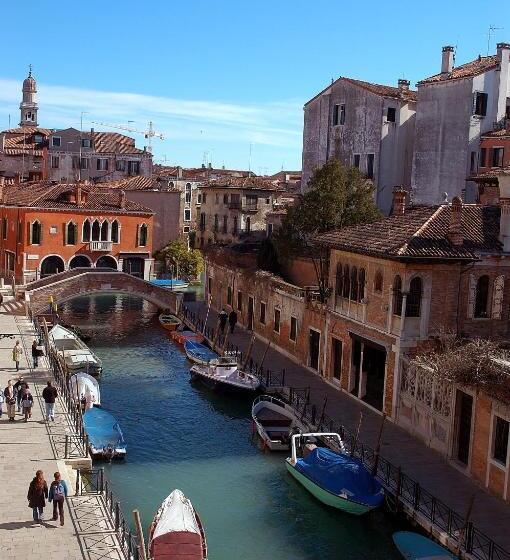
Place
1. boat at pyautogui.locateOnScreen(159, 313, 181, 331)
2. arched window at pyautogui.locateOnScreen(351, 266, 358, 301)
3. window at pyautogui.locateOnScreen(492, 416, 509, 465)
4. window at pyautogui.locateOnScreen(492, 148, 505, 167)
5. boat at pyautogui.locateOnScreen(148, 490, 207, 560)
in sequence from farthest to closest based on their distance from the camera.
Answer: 1. boat at pyautogui.locateOnScreen(159, 313, 181, 331)
2. window at pyautogui.locateOnScreen(492, 148, 505, 167)
3. arched window at pyautogui.locateOnScreen(351, 266, 358, 301)
4. window at pyautogui.locateOnScreen(492, 416, 509, 465)
5. boat at pyautogui.locateOnScreen(148, 490, 207, 560)

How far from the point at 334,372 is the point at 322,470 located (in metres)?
9.65

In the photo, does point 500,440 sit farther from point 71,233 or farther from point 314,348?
point 71,233

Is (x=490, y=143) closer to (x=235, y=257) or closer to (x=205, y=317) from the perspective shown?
(x=235, y=257)

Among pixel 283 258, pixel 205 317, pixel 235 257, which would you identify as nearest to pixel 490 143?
pixel 283 258

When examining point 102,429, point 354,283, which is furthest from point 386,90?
point 102,429

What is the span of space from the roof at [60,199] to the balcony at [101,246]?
206cm

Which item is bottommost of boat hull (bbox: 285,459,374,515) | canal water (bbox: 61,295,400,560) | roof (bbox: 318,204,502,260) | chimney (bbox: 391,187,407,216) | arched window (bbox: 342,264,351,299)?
canal water (bbox: 61,295,400,560)

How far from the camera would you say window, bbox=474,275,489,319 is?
2452cm

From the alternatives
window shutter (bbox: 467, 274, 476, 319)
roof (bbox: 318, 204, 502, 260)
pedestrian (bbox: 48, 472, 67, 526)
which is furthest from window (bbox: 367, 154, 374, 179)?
pedestrian (bbox: 48, 472, 67, 526)

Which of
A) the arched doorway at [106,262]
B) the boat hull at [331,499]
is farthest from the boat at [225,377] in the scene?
the arched doorway at [106,262]

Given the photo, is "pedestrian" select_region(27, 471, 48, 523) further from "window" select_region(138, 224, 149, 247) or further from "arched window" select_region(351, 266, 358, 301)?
"window" select_region(138, 224, 149, 247)

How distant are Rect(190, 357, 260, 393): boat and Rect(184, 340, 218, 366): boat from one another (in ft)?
4.29

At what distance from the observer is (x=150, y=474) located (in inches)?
845

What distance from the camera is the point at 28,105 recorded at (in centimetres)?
9194
